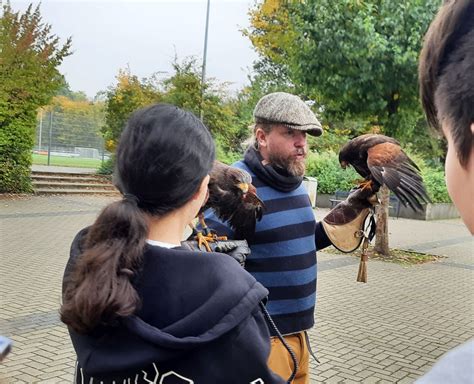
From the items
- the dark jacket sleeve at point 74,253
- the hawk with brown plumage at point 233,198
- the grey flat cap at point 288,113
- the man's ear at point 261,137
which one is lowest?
the dark jacket sleeve at point 74,253

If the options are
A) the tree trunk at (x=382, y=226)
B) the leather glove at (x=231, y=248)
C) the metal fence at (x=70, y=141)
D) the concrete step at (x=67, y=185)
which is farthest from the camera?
the metal fence at (x=70, y=141)

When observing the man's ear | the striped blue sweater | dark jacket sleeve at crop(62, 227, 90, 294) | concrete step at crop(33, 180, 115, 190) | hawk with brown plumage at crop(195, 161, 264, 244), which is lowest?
concrete step at crop(33, 180, 115, 190)

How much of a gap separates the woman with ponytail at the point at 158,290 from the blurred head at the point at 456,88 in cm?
76

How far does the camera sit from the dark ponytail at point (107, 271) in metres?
1.38

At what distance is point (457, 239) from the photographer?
14.8 m

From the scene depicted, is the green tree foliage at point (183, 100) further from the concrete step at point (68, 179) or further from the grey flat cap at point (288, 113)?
the grey flat cap at point (288, 113)

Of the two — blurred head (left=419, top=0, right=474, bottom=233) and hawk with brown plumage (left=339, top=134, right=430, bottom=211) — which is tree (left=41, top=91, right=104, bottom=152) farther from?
blurred head (left=419, top=0, right=474, bottom=233)

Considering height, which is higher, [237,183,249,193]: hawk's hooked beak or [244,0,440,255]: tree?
[244,0,440,255]: tree

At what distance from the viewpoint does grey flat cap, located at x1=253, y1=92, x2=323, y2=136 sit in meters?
2.96

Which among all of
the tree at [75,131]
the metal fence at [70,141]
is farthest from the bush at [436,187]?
the tree at [75,131]

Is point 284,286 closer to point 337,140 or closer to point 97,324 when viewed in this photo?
point 97,324

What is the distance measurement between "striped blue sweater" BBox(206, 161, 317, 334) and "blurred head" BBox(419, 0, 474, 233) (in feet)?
6.09

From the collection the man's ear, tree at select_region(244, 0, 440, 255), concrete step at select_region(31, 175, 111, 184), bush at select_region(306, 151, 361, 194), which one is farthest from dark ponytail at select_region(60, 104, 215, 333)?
bush at select_region(306, 151, 361, 194)

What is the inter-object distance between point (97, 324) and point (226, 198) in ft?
3.67
